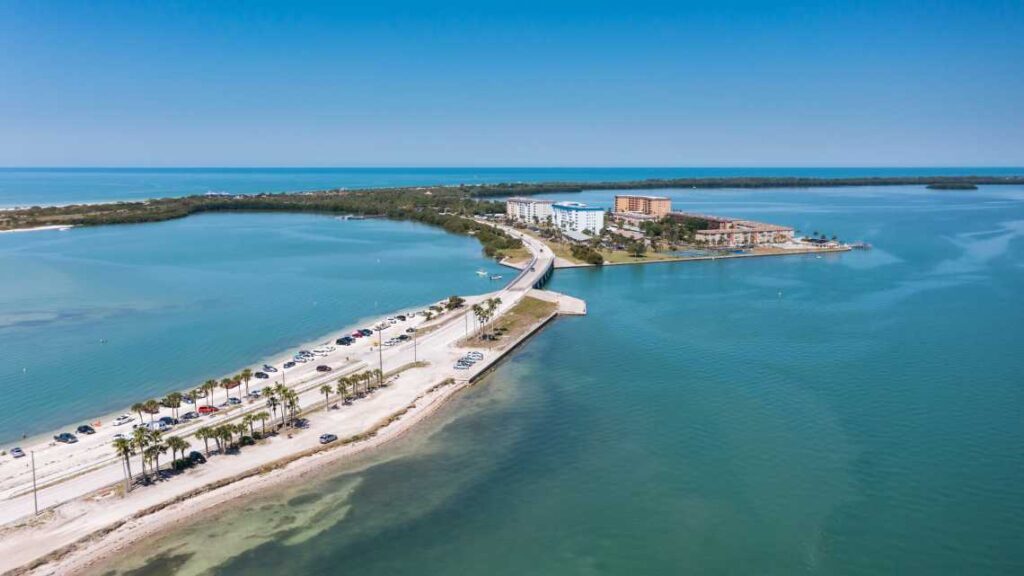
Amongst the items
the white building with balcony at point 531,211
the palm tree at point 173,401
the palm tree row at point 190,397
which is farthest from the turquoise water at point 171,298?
the white building with balcony at point 531,211

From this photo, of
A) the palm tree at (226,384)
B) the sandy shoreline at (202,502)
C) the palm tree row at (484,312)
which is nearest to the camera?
the sandy shoreline at (202,502)

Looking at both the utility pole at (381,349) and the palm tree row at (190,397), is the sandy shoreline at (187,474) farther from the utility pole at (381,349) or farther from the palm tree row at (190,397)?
the palm tree row at (190,397)

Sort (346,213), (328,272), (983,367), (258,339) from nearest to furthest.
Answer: (983,367), (258,339), (328,272), (346,213)

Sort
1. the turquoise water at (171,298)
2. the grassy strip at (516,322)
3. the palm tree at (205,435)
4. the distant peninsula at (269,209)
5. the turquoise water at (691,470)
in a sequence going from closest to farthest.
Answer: the turquoise water at (691,470) < the palm tree at (205,435) < the turquoise water at (171,298) < the grassy strip at (516,322) < the distant peninsula at (269,209)

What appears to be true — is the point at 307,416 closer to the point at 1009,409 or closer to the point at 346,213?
the point at 1009,409

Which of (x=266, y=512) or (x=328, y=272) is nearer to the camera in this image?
(x=266, y=512)

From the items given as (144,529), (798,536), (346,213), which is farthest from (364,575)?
(346,213)
